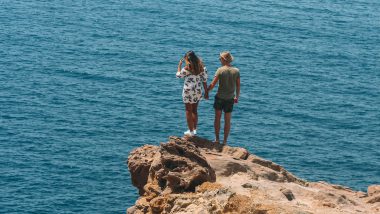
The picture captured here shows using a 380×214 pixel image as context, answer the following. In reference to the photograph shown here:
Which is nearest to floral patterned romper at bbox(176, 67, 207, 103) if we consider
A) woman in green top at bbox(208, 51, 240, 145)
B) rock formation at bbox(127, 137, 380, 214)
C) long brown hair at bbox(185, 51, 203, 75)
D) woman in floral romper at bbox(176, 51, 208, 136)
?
woman in floral romper at bbox(176, 51, 208, 136)

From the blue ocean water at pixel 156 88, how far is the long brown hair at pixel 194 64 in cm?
5936

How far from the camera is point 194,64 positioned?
34844 mm

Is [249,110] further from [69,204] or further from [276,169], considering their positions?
[276,169]

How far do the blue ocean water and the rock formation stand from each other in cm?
5874

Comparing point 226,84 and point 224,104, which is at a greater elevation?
point 226,84

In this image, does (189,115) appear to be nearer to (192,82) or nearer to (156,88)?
(192,82)

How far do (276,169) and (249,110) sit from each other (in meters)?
83.7

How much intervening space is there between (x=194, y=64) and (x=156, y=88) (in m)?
91.6

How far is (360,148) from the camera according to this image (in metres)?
108

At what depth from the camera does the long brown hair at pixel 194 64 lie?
34.5 m

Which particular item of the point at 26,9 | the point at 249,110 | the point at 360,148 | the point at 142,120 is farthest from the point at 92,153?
the point at 26,9

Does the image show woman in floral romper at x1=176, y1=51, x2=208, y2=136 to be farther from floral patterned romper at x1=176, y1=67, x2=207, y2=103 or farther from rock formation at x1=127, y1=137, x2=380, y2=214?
rock formation at x1=127, y1=137, x2=380, y2=214

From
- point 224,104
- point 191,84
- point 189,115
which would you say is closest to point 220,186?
point 189,115

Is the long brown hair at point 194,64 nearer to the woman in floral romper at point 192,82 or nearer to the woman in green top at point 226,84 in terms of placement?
the woman in floral romper at point 192,82
